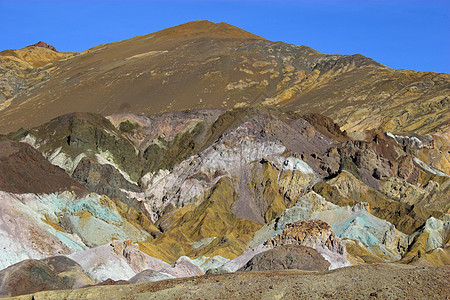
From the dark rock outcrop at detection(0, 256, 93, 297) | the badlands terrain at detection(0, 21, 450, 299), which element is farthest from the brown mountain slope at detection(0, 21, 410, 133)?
the dark rock outcrop at detection(0, 256, 93, 297)

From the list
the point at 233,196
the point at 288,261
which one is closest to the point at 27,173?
the point at 233,196

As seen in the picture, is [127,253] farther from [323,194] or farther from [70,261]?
[323,194]

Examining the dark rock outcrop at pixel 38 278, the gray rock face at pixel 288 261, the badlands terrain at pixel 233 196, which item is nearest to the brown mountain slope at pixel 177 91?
the badlands terrain at pixel 233 196

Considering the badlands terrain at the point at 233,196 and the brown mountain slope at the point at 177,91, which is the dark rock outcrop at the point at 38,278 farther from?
the brown mountain slope at the point at 177,91

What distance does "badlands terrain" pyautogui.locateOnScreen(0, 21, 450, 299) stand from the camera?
51.1m

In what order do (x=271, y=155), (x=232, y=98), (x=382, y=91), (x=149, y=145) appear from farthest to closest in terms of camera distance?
(x=232, y=98)
(x=382, y=91)
(x=149, y=145)
(x=271, y=155)

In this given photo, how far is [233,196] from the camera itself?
363 feet

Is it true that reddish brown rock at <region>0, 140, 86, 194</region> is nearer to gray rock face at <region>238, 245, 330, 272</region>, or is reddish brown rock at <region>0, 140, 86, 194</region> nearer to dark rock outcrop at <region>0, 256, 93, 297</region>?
dark rock outcrop at <region>0, 256, 93, 297</region>

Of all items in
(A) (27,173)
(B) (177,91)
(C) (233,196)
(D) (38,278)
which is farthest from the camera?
(B) (177,91)

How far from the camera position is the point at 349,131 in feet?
488

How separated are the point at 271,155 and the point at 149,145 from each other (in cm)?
2281

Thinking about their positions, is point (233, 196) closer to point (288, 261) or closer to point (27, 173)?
point (27, 173)

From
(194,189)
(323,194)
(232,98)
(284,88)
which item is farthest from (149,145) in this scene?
(284,88)

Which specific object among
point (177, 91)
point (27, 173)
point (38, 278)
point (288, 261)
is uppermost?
point (177, 91)
